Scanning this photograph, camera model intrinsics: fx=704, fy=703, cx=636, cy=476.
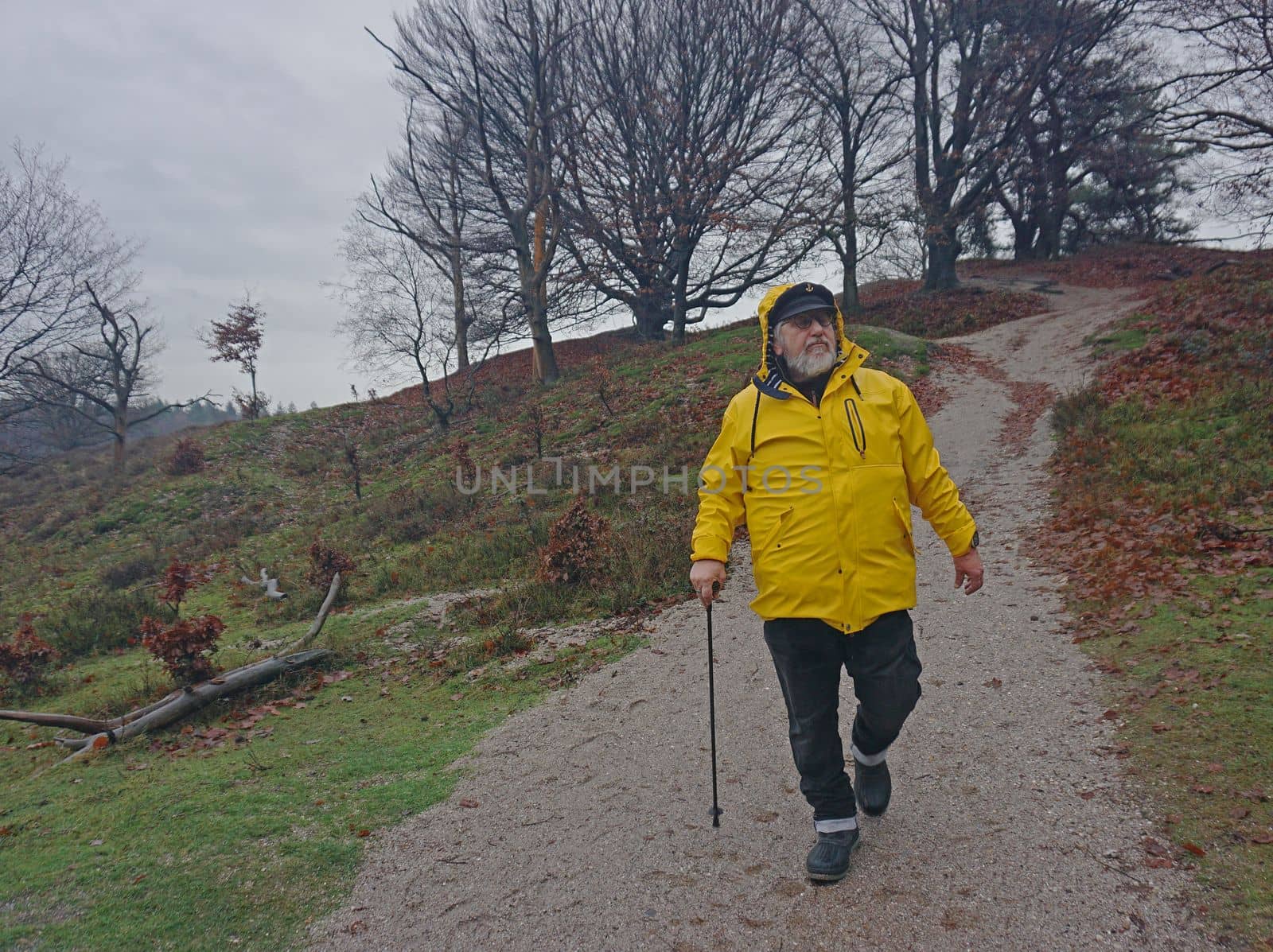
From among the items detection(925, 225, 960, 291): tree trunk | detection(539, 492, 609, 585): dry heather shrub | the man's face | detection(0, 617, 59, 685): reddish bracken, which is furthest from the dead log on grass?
detection(925, 225, 960, 291): tree trunk

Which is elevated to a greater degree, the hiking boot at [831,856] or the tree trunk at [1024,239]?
the tree trunk at [1024,239]

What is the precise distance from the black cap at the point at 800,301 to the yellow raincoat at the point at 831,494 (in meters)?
0.05

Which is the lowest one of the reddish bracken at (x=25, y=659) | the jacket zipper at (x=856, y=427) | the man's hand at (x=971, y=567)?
the reddish bracken at (x=25, y=659)

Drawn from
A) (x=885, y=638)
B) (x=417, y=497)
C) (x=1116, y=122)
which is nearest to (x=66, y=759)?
(x=885, y=638)

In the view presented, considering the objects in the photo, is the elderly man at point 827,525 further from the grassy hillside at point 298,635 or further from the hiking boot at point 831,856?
the grassy hillside at point 298,635

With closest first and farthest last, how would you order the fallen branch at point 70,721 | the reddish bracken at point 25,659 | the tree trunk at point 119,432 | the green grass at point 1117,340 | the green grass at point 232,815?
the green grass at point 232,815, the fallen branch at point 70,721, the reddish bracken at point 25,659, the green grass at point 1117,340, the tree trunk at point 119,432

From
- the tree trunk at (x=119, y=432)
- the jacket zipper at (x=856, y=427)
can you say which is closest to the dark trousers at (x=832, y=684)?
the jacket zipper at (x=856, y=427)

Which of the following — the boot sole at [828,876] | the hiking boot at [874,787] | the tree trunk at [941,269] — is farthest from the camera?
the tree trunk at [941,269]

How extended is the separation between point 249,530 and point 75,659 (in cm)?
711

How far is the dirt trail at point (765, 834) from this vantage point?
265 cm

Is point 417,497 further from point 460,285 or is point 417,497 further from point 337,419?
point 337,419

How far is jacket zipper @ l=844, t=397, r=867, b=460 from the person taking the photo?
2.76m

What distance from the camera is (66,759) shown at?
513cm

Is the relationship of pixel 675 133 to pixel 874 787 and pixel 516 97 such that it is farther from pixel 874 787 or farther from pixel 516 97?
pixel 874 787
